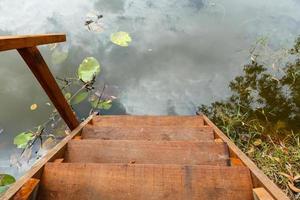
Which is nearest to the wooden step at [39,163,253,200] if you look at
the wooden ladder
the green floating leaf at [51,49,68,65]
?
the wooden ladder

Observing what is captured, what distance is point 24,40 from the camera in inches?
44.7

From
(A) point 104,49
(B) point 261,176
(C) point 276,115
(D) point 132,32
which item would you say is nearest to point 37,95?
(A) point 104,49

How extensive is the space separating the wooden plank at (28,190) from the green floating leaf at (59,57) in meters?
2.97

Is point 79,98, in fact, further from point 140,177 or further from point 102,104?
point 140,177

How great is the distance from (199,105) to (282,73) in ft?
3.27

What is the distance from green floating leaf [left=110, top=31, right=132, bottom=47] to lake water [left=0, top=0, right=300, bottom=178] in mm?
142

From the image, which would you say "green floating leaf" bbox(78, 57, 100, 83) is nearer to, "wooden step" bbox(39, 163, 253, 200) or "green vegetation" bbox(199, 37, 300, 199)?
"green vegetation" bbox(199, 37, 300, 199)

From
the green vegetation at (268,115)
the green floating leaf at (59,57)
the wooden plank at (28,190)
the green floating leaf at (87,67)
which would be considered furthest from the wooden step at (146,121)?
the wooden plank at (28,190)

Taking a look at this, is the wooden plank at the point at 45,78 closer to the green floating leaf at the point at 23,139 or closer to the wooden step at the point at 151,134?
the wooden step at the point at 151,134

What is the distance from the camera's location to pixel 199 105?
11.6 feet

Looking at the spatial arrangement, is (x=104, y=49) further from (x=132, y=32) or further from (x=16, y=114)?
(x=16, y=114)

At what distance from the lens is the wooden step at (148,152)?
5.18ft

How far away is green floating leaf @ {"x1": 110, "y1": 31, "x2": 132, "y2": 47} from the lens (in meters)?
4.00

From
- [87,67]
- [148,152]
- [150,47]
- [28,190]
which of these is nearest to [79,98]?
[87,67]
